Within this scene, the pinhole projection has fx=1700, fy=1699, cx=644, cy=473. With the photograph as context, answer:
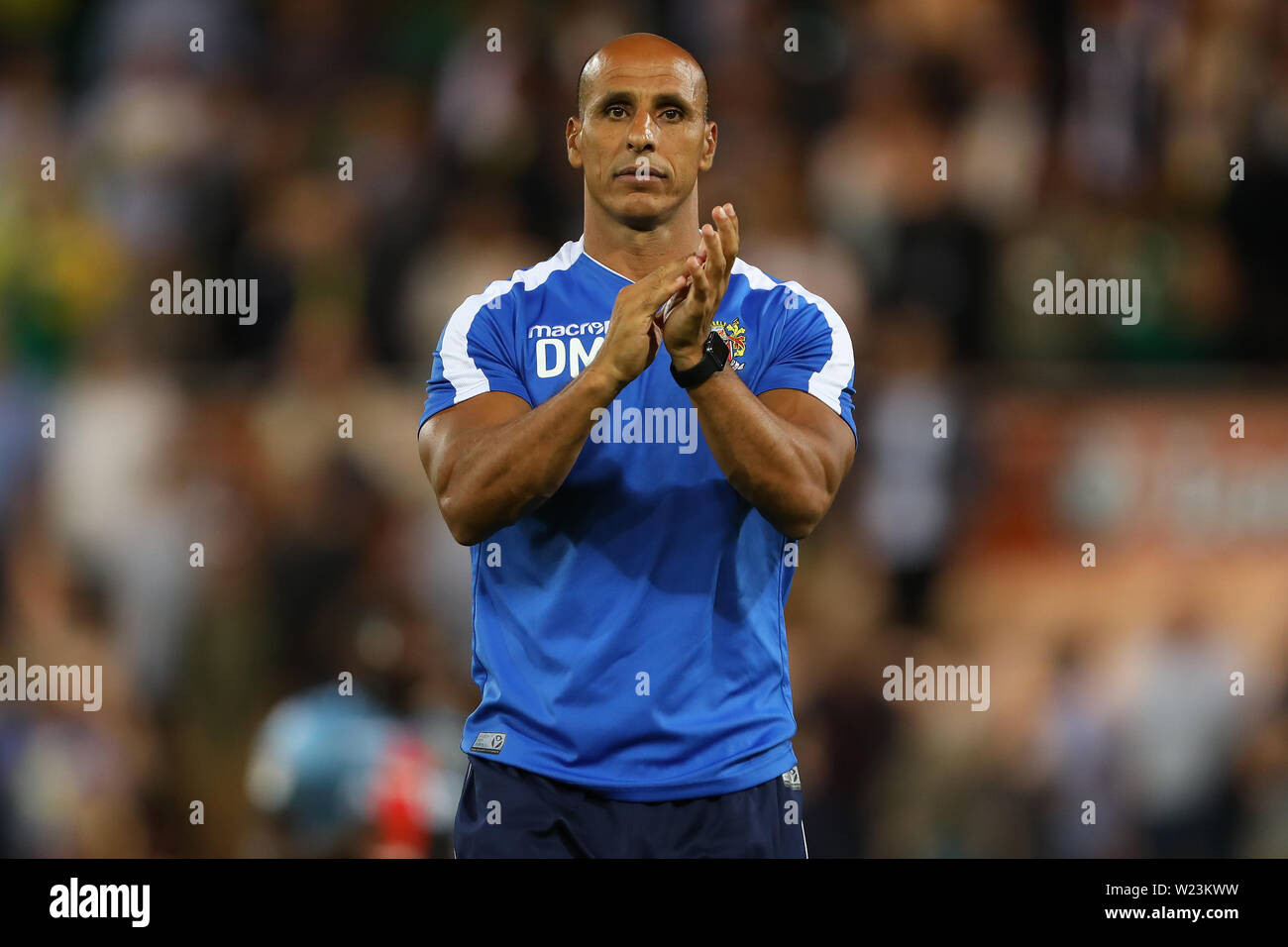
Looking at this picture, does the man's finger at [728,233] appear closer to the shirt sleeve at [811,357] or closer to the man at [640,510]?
the man at [640,510]

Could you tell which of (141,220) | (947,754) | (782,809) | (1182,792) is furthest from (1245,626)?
(141,220)

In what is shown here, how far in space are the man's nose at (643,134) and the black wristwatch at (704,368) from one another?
533 millimetres

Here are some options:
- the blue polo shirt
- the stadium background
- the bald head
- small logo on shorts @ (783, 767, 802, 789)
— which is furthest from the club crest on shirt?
the stadium background

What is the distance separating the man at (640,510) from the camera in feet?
11.5

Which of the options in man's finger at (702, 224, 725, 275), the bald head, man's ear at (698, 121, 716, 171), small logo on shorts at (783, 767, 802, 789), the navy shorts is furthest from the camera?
man's ear at (698, 121, 716, 171)

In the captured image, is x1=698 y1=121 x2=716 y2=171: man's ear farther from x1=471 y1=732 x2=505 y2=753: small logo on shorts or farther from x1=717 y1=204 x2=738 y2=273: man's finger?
x1=471 y1=732 x2=505 y2=753: small logo on shorts

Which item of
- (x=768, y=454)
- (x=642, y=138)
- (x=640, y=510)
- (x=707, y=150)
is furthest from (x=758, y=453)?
(x=707, y=150)

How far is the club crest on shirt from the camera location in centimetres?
383

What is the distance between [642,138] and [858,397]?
12.4 feet

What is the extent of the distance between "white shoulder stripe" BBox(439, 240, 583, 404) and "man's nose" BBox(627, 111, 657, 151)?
0.31 meters

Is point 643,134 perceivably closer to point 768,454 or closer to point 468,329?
point 468,329

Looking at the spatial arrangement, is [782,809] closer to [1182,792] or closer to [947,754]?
[947,754]

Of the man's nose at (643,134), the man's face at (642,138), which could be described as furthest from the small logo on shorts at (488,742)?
the man's nose at (643,134)

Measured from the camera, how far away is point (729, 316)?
12.7 feet
